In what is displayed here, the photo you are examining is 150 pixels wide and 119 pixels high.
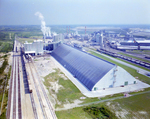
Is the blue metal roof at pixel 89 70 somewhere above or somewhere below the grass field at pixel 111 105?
above

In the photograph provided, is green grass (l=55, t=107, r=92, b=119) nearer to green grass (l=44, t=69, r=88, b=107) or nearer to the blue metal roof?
green grass (l=44, t=69, r=88, b=107)

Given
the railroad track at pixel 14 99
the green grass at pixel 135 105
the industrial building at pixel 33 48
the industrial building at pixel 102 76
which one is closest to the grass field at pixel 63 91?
the industrial building at pixel 102 76

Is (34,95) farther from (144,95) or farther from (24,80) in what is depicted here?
(144,95)

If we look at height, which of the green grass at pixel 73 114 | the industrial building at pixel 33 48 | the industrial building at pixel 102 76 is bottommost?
the green grass at pixel 73 114

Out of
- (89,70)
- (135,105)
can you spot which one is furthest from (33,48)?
(135,105)

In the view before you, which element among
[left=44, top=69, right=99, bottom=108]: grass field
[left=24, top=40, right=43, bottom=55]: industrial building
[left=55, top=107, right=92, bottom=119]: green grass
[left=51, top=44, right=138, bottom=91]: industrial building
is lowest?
[left=55, top=107, right=92, bottom=119]: green grass

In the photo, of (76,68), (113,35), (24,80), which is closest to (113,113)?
(76,68)

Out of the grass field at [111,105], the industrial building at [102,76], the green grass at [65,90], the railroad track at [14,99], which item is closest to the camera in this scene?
the grass field at [111,105]

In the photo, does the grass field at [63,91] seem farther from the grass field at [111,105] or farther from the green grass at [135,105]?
the green grass at [135,105]

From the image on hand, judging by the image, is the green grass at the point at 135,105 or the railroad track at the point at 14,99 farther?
the railroad track at the point at 14,99

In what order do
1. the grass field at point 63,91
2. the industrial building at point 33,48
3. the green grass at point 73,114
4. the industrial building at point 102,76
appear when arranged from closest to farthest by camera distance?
the green grass at point 73,114 < the grass field at point 63,91 < the industrial building at point 102,76 < the industrial building at point 33,48

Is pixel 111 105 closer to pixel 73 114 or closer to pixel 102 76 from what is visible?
pixel 73 114

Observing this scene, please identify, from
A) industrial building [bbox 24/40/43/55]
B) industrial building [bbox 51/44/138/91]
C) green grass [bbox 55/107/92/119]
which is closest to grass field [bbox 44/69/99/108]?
green grass [bbox 55/107/92/119]
